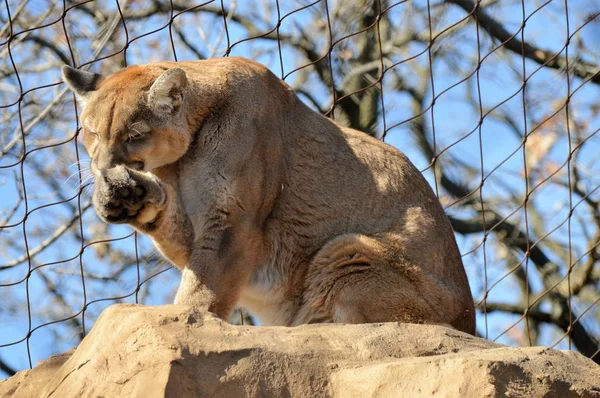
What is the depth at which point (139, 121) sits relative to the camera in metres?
5.12

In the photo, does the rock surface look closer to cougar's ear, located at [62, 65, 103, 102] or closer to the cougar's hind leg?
the cougar's hind leg

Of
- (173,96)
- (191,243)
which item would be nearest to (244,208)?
(191,243)

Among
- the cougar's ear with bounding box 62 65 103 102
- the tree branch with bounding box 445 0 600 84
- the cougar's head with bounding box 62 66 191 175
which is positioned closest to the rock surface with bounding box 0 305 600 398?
the cougar's head with bounding box 62 66 191 175

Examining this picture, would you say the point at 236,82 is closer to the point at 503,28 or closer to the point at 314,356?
the point at 314,356

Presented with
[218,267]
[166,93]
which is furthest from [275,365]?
[166,93]

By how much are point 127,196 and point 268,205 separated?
92 centimetres

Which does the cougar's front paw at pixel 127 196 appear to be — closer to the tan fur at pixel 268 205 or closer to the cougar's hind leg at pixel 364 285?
the tan fur at pixel 268 205

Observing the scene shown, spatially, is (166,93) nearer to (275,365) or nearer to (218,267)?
(218,267)

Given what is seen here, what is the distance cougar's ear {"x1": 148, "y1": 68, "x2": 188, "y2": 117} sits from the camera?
5.15 metres

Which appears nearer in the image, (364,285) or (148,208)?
(148,208)

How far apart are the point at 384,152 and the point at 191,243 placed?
1.18 meters

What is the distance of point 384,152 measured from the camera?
5.64 m

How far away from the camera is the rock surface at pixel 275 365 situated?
3338 mm

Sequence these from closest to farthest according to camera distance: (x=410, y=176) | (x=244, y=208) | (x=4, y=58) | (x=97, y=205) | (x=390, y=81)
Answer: (x=97, y=205), (x=244, y=208), (x=410, y=176), (x=4, y=58), (x=390, y=81)
